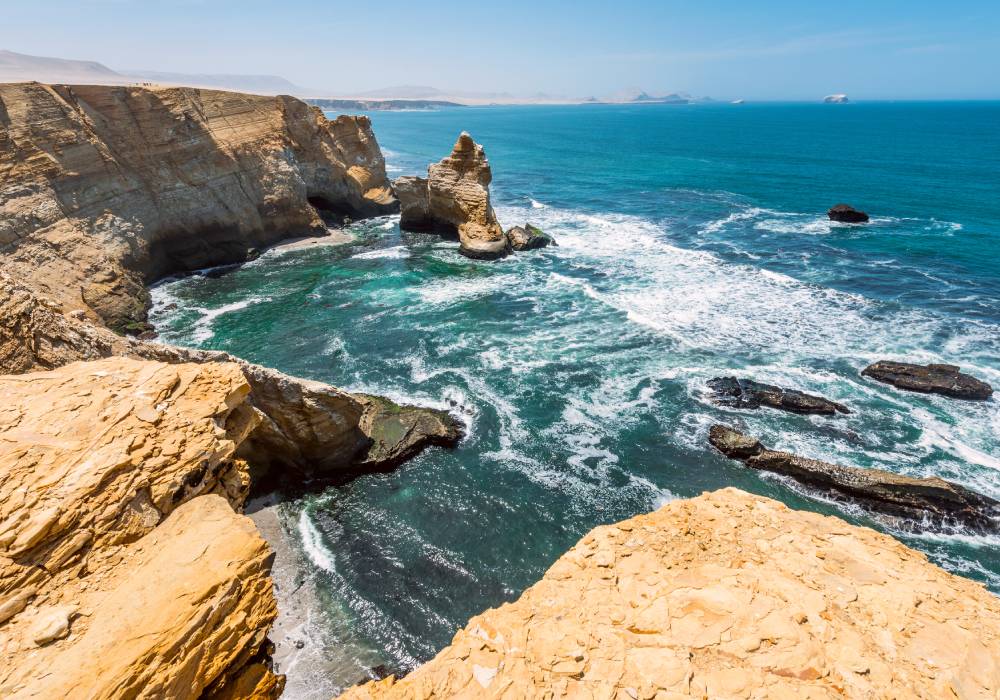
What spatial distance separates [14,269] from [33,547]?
27.7m

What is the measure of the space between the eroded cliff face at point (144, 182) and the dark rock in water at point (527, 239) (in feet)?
63.2

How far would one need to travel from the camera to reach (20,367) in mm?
12211

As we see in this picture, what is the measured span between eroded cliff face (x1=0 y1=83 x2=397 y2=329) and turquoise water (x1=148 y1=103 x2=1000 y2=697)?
3451mm

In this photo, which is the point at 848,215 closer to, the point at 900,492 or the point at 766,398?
the point at 766,398

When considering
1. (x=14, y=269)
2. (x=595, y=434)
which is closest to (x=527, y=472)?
(x=595, y=434)

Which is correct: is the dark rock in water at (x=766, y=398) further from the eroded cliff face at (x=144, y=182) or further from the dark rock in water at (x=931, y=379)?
the eroded cliff face at (x=144, y=182)

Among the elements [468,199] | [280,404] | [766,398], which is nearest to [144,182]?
[468,199]

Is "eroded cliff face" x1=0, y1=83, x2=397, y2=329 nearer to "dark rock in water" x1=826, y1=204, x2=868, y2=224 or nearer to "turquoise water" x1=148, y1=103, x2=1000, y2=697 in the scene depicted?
"turquoise water" x1=148, y1=103, x2=1000, y2=697

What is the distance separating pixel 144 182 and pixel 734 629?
4444 centimetres

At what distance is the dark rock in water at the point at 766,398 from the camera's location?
23844 millimetres

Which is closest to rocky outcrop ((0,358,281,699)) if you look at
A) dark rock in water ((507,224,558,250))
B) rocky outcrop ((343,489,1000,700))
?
rocky outcrop ((343,489,1000,700))

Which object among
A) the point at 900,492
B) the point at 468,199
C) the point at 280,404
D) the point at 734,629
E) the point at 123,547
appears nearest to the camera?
the point at 734,629

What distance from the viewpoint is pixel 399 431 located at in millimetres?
21719

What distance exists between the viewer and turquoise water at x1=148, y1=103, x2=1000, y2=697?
55.8 feet
